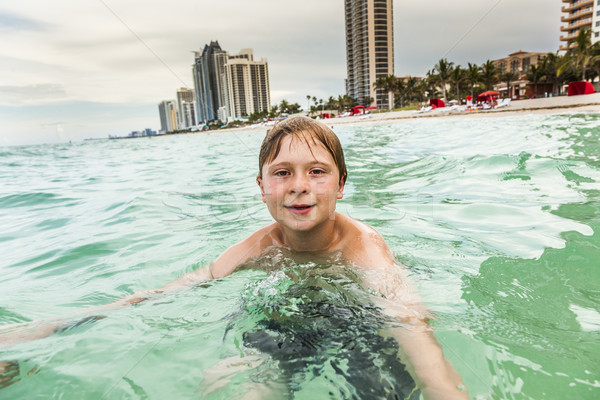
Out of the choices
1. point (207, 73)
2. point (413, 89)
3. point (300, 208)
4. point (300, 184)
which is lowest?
point (300, 208)

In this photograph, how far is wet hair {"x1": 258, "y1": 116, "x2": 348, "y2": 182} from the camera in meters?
2.37

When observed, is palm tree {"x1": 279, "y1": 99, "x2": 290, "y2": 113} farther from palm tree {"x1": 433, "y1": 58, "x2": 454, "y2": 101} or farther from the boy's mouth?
the boy's mouth

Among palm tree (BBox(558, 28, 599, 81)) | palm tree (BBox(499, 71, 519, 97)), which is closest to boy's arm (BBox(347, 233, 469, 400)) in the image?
palm tree (BBox(558, 28, 599, 81))

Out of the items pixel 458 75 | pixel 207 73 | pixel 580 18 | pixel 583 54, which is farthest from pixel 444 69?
pixel 207 73

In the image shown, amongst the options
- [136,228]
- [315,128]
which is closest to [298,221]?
[315,128]

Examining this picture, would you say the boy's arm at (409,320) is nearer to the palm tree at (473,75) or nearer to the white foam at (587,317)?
the white foam at (587,317)

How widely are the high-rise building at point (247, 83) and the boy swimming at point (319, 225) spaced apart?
71.1 metres

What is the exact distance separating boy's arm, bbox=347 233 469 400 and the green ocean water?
0.30 feet

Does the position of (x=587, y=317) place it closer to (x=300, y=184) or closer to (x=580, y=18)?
(x=300, y=184)

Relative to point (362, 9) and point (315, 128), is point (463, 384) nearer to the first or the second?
point (315, 128)

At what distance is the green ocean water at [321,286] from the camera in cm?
169

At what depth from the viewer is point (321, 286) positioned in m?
2.47

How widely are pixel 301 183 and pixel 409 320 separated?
0.98 meters

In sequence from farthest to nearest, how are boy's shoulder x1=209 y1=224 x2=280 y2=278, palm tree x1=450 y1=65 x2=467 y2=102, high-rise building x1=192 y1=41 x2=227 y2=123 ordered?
palm tree x1=450 y1=65 x2=467 y2=102 → high-rise building x1=192 y1=41 x2=227 y2=123 → boy's shoulder x1=209 y1=224 x2=280 y2=278
